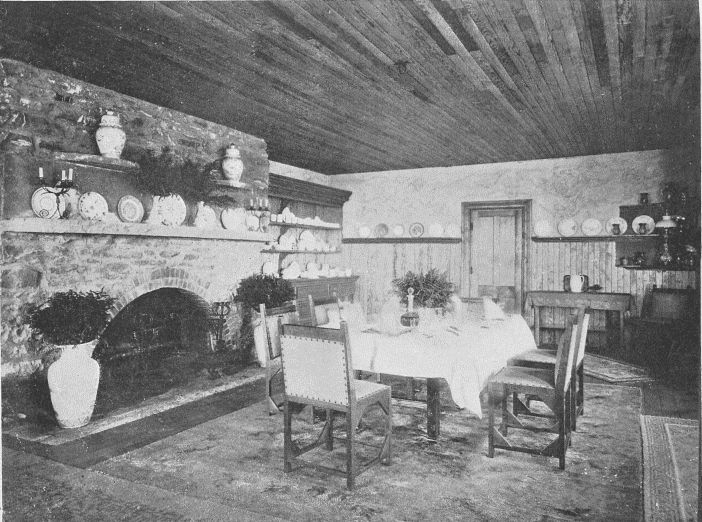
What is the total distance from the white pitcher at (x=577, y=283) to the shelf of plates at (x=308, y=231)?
3.33 meters

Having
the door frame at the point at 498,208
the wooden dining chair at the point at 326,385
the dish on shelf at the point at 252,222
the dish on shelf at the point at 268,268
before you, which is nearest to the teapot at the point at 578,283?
the door frame at the point at 498,208

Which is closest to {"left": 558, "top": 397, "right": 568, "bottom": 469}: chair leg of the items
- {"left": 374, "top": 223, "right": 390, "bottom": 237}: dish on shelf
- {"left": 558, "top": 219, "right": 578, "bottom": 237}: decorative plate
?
{"left": 558, "top": 219, "right": 578, "bottom": 237}: decorative plate

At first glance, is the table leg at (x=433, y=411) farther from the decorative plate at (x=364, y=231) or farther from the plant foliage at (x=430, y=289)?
the decorative plate at (x=364, y=231)

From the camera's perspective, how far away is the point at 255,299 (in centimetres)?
586

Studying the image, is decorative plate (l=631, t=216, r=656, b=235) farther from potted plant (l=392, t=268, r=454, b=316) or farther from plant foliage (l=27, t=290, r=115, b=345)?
plant foliage (l=27, t=290, r=115, b=345)

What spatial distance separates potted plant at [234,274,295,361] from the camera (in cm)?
584

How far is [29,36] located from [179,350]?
331 centimetres

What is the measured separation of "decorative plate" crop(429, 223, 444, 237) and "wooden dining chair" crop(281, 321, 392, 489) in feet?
17.8

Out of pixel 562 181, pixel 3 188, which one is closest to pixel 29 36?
pixel 3 188

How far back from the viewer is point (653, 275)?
273 inches

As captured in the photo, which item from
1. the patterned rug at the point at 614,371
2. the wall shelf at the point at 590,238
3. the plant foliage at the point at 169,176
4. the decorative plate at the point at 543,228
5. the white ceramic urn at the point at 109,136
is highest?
the white ceramic urn at the point at 109,136

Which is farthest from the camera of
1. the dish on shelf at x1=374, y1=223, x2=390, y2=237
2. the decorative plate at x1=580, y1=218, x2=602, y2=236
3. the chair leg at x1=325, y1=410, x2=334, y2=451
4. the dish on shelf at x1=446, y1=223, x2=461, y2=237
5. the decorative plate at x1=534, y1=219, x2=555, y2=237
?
the dish on shelf at x1=374, y1=223, x2=390, y2=237

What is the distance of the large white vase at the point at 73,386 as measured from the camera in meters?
3.64

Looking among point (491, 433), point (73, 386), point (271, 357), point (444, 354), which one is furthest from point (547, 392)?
point (73, 386)
